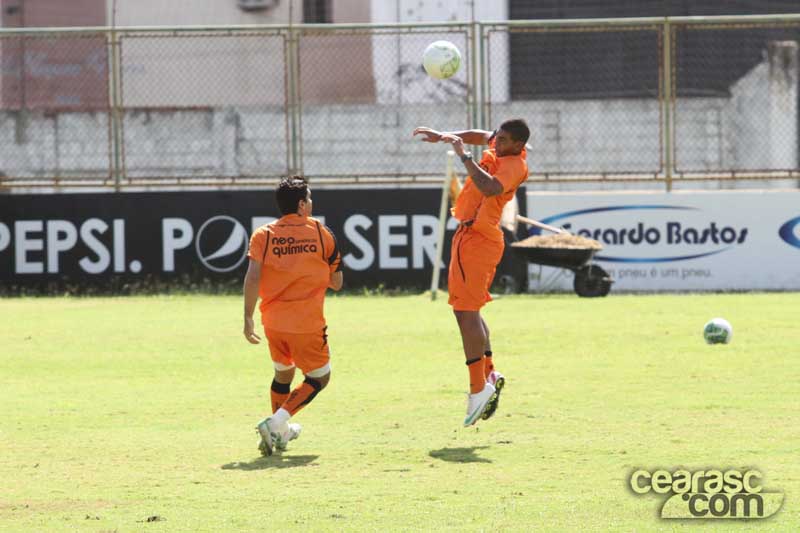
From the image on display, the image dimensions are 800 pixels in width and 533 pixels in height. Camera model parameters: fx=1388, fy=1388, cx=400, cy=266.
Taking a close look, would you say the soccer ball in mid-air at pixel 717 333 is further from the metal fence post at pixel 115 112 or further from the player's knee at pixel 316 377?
the metal fence post at pixel 115 112

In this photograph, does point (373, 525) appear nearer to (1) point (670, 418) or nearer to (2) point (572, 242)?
(1) point (670, 418)

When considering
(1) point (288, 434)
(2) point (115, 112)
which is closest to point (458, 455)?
(1) point (288, 434)

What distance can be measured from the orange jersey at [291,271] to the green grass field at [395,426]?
80cm

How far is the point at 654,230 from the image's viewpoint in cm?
1984

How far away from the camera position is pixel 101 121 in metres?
27.8

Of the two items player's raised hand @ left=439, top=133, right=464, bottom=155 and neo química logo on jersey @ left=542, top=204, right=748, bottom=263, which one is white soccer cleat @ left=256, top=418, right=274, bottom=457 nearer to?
player's raised hand @ left=439, top=133, right=464, bottom=155

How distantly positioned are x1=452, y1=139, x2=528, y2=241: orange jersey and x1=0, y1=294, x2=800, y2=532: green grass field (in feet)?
4.28

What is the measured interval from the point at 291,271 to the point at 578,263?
10.6 meters

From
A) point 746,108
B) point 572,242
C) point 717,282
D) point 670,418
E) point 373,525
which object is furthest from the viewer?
point 746,108

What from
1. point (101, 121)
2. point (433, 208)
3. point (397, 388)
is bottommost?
point (397, 388)

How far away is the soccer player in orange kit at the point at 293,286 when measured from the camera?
325 inches

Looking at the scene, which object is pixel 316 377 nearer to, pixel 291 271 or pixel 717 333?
pixel 291 271

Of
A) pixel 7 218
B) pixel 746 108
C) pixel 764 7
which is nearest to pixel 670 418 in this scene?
pixel 7 218

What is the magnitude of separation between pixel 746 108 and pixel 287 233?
20557 mm
